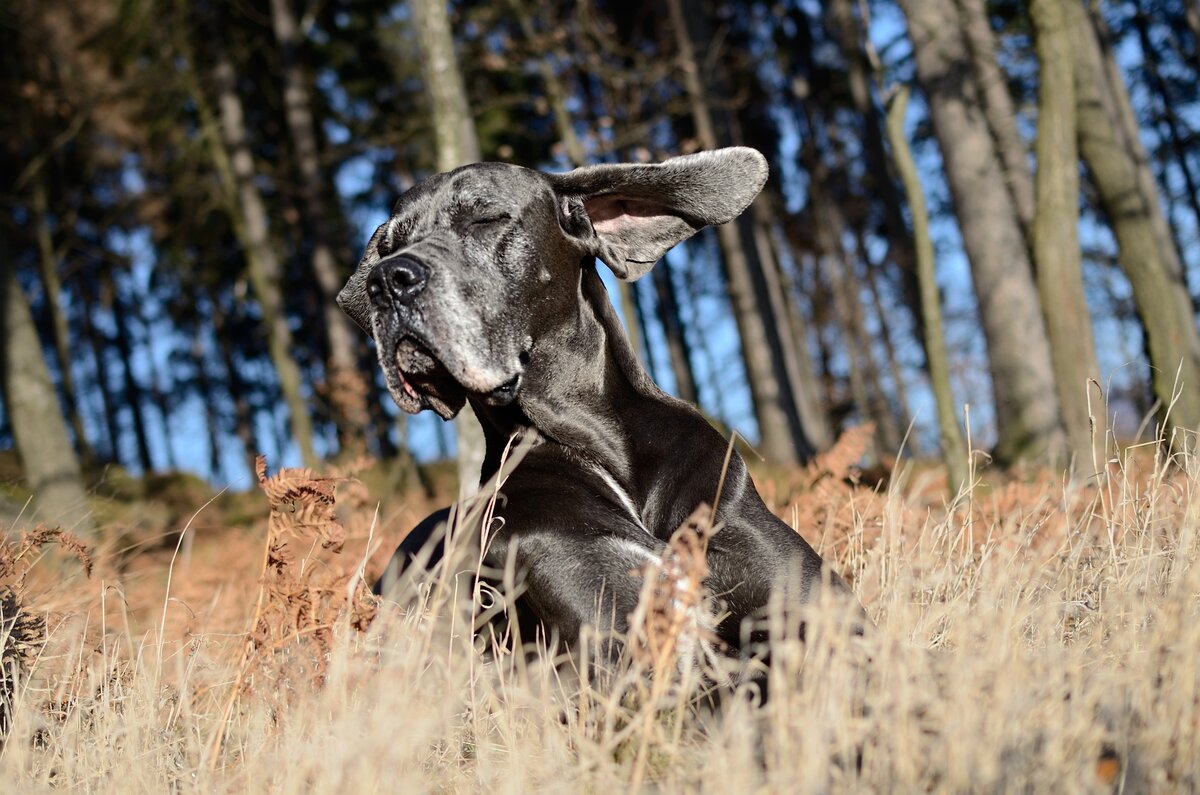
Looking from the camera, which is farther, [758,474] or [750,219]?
[750,219]

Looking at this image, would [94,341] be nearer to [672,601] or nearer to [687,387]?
[687,387]

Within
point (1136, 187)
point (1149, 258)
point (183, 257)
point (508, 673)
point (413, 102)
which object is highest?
point (413, 102)

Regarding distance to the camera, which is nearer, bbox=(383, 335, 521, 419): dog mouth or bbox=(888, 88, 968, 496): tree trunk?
bbox=(383, 335, 521, 419): dog mouth

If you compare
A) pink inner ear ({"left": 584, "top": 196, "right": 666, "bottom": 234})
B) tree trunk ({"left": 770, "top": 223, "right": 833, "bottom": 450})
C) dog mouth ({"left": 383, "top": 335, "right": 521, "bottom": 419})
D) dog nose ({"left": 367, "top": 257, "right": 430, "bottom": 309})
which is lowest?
tree trunk ({"left": 770, "top": 223, "right": 833, "bottom": 450})

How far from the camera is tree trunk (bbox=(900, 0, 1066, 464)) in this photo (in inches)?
324

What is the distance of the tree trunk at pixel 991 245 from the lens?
8.22 m

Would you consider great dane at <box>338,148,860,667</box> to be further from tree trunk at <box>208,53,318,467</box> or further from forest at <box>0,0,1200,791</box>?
tree trunk at <box>208,53,318,467</box>

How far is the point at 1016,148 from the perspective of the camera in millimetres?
11438

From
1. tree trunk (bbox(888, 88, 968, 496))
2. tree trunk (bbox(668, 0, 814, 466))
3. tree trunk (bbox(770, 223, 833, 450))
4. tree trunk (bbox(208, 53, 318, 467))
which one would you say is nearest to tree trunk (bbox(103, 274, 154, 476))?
tree trunk (bbox(208, 53, 318, 467))

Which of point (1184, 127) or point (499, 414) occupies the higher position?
point (1184, 127)

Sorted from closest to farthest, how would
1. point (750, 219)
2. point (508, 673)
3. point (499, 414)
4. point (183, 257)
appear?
point (508, 673)
point (499, 414)
point (750, 219)
point (183, 257)

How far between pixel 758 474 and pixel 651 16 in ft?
42.0

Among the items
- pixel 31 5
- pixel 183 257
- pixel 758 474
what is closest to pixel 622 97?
pixel 758 474

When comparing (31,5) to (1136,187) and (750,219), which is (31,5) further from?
(1136,187)
